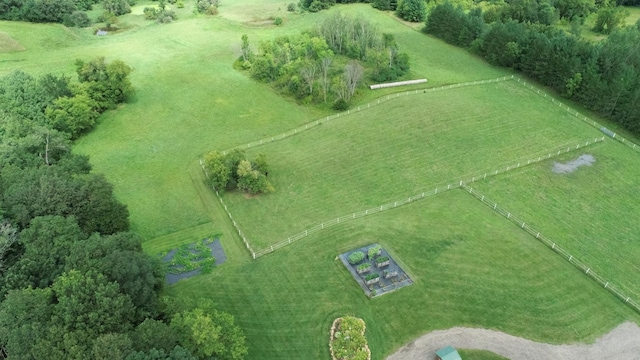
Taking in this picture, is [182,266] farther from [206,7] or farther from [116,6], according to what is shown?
[116,6]

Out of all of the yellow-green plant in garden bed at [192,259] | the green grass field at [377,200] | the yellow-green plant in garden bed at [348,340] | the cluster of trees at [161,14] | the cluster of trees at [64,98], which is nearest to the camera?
the yellow-green plant in garden bed at [348,340]

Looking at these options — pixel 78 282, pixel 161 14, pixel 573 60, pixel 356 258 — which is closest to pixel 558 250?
pixel 356 258

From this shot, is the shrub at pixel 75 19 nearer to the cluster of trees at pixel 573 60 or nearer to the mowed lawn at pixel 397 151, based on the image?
the mowed lawn at pixel 397 151

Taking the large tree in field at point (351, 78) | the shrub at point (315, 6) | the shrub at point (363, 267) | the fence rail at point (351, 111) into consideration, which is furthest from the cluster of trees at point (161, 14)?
the shrub at point (363, 267)

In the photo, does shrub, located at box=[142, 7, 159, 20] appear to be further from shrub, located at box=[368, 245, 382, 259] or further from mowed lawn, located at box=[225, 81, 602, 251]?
shrub, located at box=[368, 245, 382, 259]

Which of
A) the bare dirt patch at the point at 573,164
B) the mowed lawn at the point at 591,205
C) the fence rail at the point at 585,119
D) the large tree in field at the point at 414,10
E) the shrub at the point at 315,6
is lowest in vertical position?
the mowed lawn at the point at 591,205

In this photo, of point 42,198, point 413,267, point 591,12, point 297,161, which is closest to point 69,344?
point 42,198
